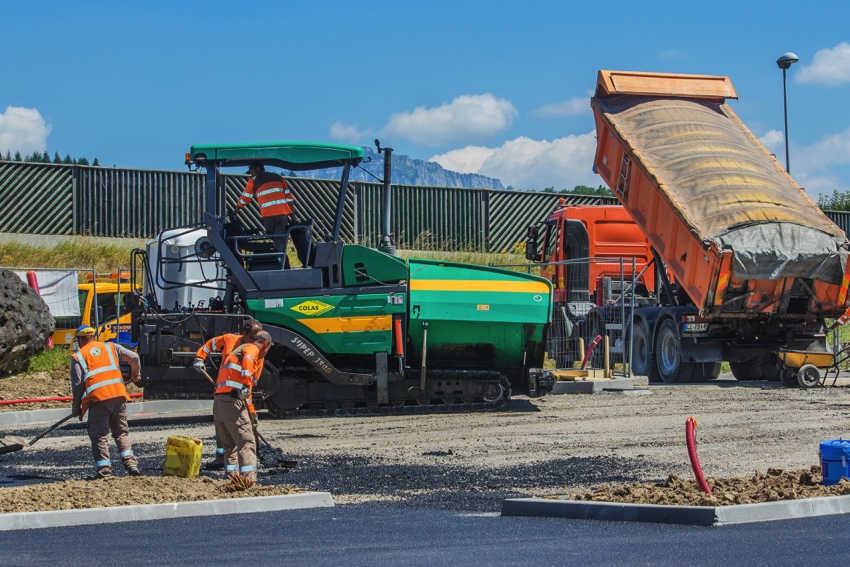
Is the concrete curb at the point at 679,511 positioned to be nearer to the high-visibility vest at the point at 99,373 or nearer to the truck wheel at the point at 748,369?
the high-visibility vest at the point at 99,373

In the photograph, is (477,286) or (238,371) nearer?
(238,371)

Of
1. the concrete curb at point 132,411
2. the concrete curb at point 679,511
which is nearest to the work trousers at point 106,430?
the concrete curb at point 679,511

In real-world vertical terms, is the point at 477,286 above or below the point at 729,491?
above

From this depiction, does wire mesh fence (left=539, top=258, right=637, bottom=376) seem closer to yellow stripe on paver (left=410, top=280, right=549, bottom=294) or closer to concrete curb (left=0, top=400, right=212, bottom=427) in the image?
yellow stripe on paver (left=410, top=280, right=549, bottom=294)

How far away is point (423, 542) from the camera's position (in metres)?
7.25

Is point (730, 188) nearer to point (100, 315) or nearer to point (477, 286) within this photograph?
point (477, 286)

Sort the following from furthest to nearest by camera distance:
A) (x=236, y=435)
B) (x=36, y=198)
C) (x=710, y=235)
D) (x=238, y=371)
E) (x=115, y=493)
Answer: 1. (x=36, y=198)
2. (x=710, y=235)
3. (x=238, y=371)
4. (x=236, y=435)
5. (x=115, y=493)

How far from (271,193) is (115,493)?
5.59 metres

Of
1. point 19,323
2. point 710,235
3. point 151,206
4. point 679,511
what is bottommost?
point 679,511

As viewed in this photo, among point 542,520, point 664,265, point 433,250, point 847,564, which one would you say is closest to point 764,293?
point 664,265

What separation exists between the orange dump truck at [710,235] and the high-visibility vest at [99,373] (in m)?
9.06

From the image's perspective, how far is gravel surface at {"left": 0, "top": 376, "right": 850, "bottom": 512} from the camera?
31.8 ft

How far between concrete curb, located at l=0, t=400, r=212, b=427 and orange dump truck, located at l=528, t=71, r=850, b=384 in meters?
6.39

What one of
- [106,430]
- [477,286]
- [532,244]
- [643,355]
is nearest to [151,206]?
[532,244]
